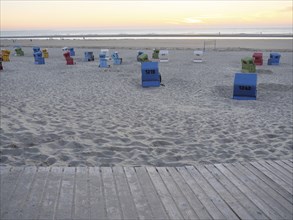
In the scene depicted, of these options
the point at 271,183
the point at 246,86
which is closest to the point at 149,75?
the point at 246,86

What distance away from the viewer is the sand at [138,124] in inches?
210

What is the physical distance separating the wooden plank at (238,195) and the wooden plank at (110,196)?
1492mm

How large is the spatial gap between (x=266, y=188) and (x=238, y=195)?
1.66ft

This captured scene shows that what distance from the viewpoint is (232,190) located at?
369cm

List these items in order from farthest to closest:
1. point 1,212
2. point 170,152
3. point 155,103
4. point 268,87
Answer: point 268,87 < point 155,103 < point 170,152 < point 1,212

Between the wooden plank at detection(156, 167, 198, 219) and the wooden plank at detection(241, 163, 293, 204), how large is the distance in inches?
52.2

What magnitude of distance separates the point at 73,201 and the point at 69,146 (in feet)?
8.31

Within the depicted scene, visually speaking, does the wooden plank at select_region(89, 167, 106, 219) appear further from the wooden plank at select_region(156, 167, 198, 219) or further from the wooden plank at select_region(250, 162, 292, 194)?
the wooden plank at select_region(250, 162, 292, 194)

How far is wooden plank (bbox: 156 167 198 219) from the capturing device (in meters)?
3.11

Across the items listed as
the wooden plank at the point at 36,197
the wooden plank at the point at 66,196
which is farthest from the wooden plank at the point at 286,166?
the wooden plank at the point at 36,197

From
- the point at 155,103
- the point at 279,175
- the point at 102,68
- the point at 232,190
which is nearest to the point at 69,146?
the point at 232,190

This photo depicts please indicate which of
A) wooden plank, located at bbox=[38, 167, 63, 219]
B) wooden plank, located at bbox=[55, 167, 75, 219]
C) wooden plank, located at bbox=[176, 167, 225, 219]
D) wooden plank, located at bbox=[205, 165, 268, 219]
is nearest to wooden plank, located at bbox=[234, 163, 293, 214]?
wooden plank, located at bbox=[205, 165, 268, 219]

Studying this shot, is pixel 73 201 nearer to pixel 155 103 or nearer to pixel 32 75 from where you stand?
pixel 155 103

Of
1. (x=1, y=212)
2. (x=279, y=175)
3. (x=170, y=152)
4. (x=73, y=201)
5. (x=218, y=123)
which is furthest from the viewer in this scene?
(x=218, y=123)
